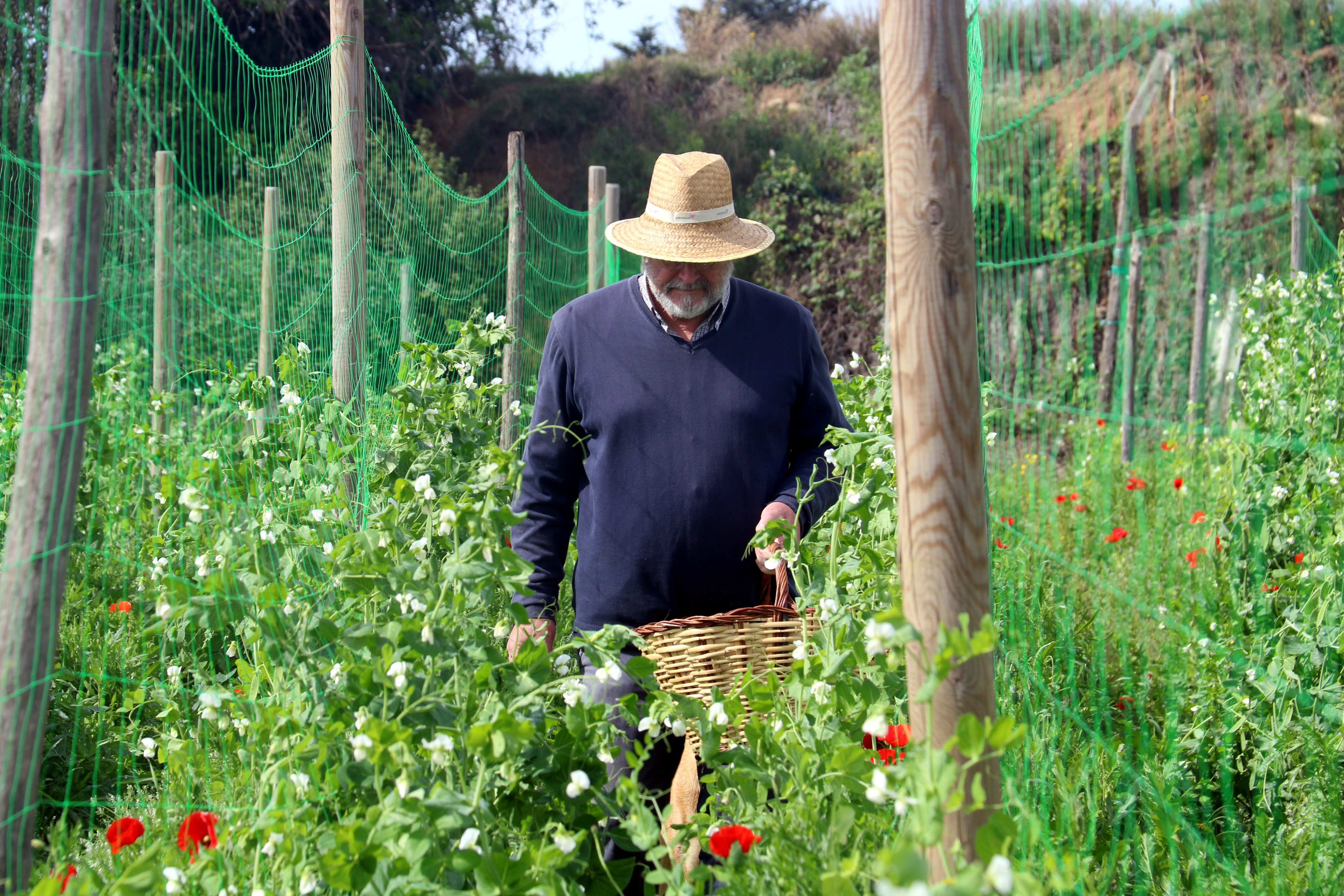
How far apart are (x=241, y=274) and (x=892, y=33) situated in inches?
231

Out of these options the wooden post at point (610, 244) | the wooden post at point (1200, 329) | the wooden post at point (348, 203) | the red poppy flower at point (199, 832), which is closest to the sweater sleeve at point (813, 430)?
the red poppy flower at point (199, 832)

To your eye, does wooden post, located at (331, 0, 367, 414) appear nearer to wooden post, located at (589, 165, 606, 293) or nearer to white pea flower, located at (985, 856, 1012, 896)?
wooden post, located at (589, 165, 606, 293)

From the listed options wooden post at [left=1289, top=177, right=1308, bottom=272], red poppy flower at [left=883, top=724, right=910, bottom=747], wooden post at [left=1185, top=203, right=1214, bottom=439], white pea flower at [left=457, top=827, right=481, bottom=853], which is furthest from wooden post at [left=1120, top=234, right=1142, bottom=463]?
white pea flower at [left=457, top=827, right=481, bottom=853]

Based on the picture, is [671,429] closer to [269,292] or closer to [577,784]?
[577,784]

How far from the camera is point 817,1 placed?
2800 centimetres

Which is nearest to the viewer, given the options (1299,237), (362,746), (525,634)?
(362,746)

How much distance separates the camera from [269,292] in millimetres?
5613

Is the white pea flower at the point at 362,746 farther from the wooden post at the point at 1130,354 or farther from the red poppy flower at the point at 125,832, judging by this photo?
the wooden post at the point at 1130,354

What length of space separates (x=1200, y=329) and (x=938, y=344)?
511 cm

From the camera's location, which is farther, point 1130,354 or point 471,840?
point 1130,354

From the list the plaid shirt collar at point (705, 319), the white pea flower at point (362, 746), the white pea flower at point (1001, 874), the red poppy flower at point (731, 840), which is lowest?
the red poppy flower at point (731, 840)

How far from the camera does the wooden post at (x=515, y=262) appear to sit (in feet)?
16.6

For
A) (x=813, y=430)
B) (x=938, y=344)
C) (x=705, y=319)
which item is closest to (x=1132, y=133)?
(x=813, y=430)

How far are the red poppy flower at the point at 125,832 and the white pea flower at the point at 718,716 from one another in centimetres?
91
